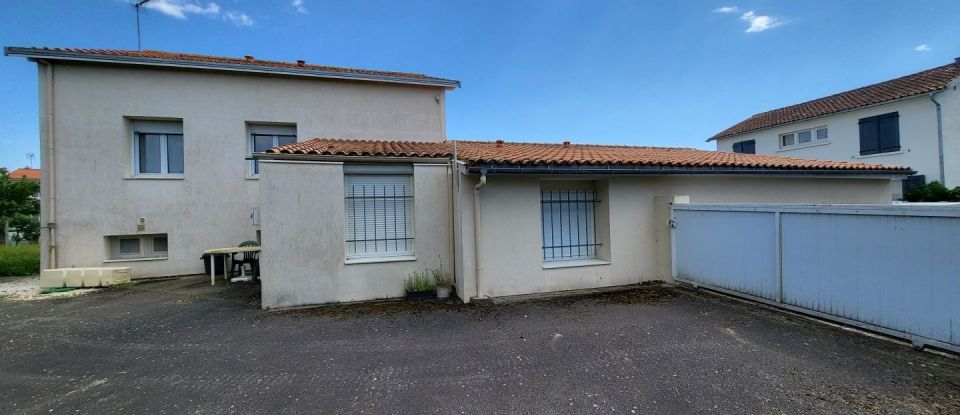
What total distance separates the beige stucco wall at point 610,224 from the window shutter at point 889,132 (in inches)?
433

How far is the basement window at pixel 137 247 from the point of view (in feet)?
32.1

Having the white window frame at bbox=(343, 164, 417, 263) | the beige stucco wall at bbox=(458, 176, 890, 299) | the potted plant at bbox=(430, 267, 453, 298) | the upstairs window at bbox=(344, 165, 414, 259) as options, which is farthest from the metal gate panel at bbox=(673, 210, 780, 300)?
the upstairs window at bbox=(344, 165, 414, 259)

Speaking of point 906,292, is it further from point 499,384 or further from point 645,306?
point 499,384

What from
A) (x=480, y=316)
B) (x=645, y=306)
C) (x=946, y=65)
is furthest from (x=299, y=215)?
(x=946, y=65)

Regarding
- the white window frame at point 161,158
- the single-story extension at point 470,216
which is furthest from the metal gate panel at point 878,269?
the white window frame at point 161,158

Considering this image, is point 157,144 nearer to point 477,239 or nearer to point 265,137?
point 265,137

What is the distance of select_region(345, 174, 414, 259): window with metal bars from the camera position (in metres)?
6.99

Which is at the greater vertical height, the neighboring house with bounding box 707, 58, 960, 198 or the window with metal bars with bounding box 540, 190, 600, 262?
the neighboring house with bounding box 707, 58, 960, 198

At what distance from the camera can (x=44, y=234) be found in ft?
30.1

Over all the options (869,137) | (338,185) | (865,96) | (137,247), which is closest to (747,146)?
(865,96)

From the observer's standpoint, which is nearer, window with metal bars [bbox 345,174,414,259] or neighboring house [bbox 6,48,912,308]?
neighboring house [bbox 6,48,912,308]

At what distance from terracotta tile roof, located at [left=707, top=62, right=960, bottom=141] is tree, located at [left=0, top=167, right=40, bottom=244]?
4044 centimetres

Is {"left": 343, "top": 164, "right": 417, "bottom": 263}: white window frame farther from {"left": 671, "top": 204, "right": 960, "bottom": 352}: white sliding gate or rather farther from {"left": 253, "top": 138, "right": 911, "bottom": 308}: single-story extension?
{"left": 671, "top": 204, "right": 960, "bottom": 352}: white sliding gate

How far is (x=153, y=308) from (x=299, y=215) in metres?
3.50
